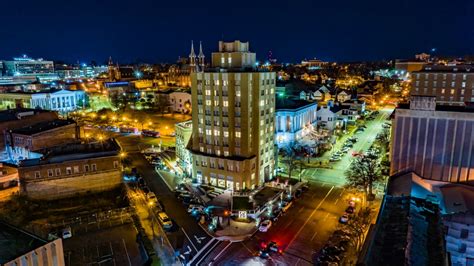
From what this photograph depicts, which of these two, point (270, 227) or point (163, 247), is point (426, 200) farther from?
point (163, 247)

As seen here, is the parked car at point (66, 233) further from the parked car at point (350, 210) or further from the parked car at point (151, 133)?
the parked car at point (151, 133)

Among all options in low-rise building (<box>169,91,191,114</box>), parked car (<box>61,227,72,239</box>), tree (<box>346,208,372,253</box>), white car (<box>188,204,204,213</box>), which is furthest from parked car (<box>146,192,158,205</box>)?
low-rise building (<box>169,91,191,114</box>)

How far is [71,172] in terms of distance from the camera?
143ft

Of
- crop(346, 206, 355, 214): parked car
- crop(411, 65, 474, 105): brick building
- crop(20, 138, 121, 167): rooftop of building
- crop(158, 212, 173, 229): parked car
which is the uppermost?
crop(411, 65, 474, 105): brick building

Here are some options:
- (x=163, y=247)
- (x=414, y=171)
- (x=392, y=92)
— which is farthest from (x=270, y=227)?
(x=392, y=92)

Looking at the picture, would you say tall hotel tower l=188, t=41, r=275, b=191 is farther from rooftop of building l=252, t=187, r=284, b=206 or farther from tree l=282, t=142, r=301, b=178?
tree l=282, t=142, r=301, b=178

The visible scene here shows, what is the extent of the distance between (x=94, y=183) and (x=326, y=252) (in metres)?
31.7

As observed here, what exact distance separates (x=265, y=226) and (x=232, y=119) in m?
15.7

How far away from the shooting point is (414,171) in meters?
41.5

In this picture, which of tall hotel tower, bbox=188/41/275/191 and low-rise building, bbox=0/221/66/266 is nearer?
low-rise building, bbox=0/221/66/266

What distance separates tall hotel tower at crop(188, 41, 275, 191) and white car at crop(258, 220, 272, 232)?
29.4 feet

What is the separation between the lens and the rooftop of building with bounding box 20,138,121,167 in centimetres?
4288

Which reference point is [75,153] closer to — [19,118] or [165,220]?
[165,220]

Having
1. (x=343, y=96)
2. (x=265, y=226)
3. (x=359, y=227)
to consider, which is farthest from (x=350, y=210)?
(x=343, y=96)
